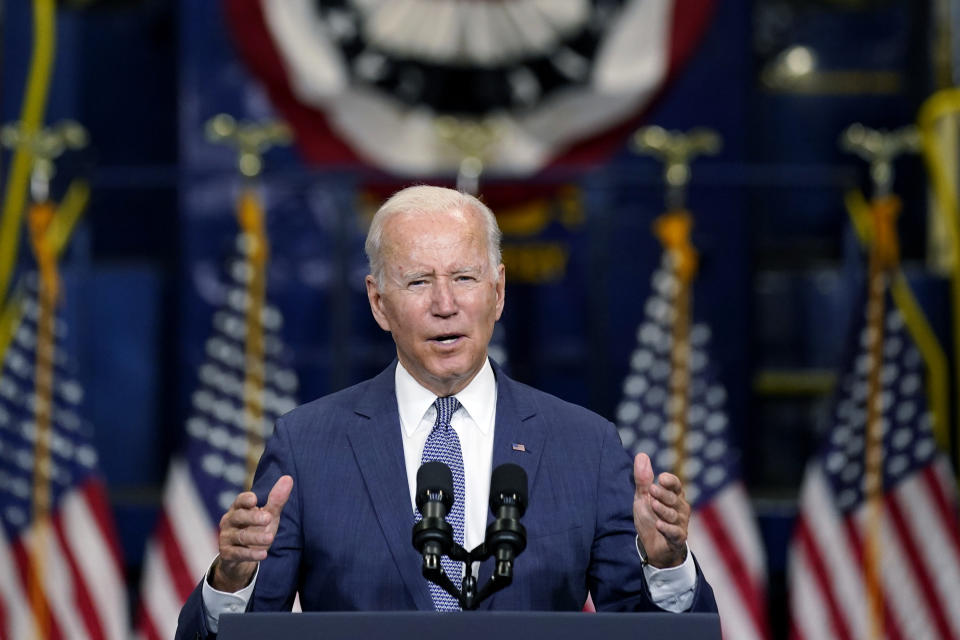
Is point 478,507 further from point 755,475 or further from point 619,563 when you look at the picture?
point 755,475

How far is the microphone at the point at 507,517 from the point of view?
1.88m

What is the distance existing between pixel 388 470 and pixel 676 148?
339 cm

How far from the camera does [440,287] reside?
2.17 metres

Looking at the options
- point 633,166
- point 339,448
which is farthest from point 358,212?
point 339,448

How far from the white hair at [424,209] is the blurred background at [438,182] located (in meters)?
2.98

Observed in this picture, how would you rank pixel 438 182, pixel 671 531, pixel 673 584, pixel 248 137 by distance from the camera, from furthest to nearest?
pixel 438 182 < pixel 248 137 < pixel 673 584 < pixel 671 531

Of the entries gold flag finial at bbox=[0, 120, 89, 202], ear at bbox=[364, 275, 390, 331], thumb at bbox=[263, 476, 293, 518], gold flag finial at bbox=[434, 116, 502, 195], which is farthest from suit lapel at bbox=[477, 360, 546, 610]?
gold flag finial at bbox=[0, 120, 89, 202]

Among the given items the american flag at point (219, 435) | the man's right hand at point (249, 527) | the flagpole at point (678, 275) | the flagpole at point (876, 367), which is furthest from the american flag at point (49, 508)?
the man's right hand at point (249, 527)

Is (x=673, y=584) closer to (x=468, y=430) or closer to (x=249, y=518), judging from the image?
(x=468, y=430)

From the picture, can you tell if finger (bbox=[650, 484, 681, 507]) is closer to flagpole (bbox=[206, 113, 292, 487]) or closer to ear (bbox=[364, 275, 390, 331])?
ear (bbox=[364, 275, 390, 331])

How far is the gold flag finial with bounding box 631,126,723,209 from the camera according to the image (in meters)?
5.37

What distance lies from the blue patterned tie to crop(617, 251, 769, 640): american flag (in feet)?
9.16

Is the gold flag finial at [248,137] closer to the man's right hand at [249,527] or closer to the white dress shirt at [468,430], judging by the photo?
the white dress shirt at [468,430]

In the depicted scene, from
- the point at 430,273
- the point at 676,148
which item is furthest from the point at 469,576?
the point at 676,148
